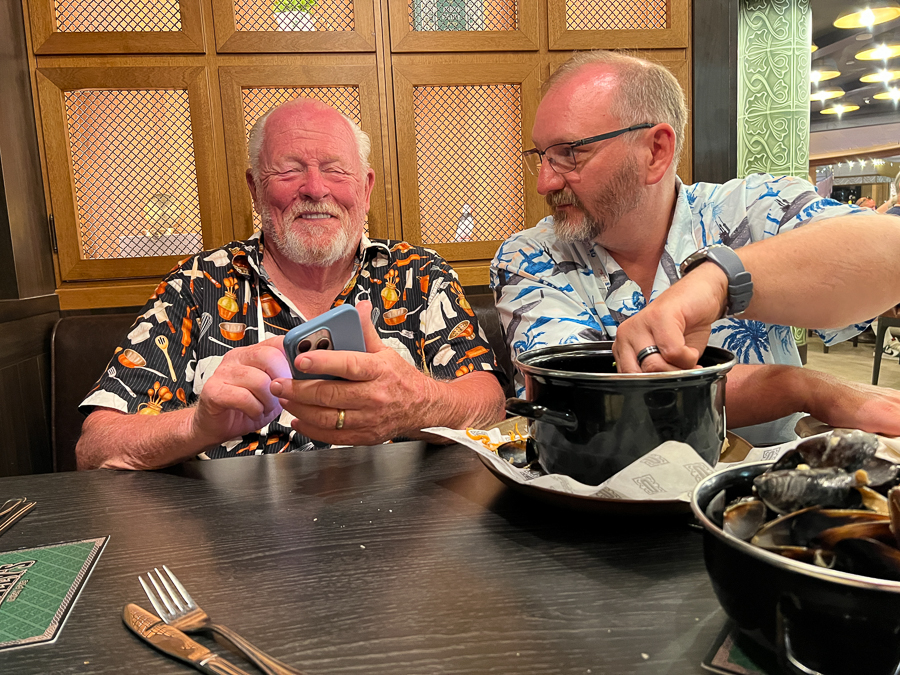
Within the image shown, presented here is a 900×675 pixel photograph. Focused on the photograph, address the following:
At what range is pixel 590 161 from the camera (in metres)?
1.39

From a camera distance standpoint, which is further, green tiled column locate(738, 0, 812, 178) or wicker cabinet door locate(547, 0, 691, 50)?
green tiled column locate(738, 0, 812, 178)

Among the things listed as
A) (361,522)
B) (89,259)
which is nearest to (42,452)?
(89,259)

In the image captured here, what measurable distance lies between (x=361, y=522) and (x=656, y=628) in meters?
0.33

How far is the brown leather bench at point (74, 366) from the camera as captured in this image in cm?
185

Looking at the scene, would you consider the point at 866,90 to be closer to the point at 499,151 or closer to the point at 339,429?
the point at 499,151

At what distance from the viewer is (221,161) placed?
2.12m

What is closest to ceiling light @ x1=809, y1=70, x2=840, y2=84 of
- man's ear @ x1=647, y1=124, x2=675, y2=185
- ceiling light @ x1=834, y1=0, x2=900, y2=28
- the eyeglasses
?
ceiling light @ x1=834, y1=0, x2=900, y2=28

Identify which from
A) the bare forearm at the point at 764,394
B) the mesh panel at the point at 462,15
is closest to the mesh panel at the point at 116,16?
the mesh panel at the point at 462,15

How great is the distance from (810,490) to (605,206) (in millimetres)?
1048

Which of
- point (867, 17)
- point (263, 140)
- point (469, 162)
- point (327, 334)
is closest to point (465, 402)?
point (327, 334)

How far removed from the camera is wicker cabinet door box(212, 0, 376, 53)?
2.06 metres

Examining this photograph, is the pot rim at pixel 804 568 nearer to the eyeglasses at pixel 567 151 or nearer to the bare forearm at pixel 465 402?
the bare forearm at pixel 465 402

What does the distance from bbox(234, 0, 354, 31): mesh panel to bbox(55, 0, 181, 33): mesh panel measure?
0.68 feet

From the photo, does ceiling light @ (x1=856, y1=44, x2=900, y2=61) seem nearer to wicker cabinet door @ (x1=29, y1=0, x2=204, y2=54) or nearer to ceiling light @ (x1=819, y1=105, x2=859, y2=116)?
ceiling light @ (x1=819, y1=105, x2=859, y2=116)
